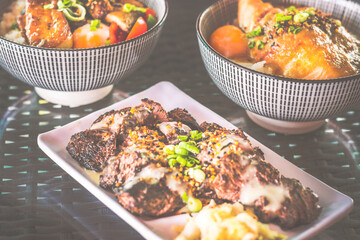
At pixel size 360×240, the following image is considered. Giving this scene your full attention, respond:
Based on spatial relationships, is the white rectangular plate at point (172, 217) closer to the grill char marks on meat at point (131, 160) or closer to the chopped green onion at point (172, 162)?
the grill char marks on meat at point (131, 160)

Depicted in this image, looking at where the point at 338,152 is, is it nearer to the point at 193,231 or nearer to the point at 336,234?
the point at 336,234

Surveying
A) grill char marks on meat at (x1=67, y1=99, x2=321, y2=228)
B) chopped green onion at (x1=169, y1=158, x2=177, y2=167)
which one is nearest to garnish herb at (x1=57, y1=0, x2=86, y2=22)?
grill char marks on meat at (x1=67, y1=99, x2=321, y2=228)

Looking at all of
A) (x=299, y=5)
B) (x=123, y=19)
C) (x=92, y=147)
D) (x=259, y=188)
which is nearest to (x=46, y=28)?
(x=123, y=19)

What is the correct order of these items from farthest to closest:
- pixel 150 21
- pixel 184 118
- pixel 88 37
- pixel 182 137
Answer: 1. pixel 150 21
2. pixel 88 37
3. pixel 184 118
4. pixel 182 137

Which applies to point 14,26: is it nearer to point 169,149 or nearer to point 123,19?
point 123,19

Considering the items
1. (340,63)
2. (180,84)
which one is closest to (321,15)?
(340,63)

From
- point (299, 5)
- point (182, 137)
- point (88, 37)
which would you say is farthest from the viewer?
point (299, 5)

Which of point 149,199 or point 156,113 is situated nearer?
point 149,199

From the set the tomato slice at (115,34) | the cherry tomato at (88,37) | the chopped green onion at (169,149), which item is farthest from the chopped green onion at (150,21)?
the chopped green onion at (169,149)
